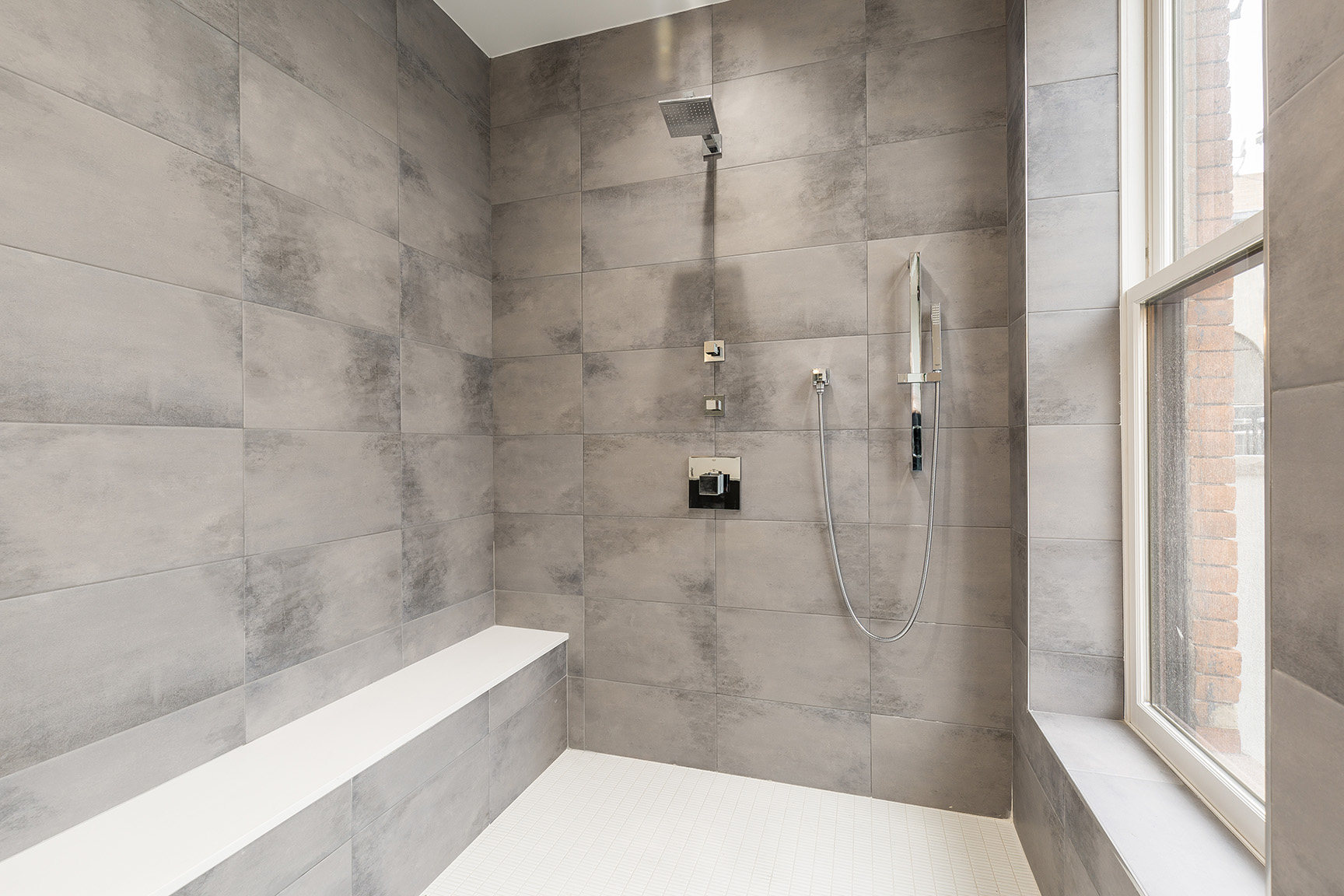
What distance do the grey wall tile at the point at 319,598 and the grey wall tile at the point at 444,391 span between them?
41 centimetres

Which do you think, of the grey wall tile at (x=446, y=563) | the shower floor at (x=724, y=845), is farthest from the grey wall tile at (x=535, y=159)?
the shower floor at (x=724, y=845)

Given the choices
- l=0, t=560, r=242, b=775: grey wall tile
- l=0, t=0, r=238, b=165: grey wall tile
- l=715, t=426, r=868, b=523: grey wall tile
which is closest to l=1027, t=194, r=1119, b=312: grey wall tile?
l=715, t=426, r=868, b=523: grey wall tile

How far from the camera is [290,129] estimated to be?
1.54m

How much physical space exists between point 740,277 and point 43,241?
169cm

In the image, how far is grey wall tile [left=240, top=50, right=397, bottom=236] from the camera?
145cm

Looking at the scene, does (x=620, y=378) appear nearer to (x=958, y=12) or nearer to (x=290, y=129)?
(x=290, y=129)

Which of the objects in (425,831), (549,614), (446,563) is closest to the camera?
(425,831)

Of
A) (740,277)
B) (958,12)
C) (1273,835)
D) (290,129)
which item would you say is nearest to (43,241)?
(290,129)

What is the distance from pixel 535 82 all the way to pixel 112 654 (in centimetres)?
222

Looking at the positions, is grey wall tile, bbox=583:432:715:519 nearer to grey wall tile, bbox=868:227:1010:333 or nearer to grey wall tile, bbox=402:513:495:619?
grey wall tile, bbox=402:513:495:619

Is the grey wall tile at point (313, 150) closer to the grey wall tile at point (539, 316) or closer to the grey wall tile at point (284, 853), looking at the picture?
the grey wall tile at point (539, 316)

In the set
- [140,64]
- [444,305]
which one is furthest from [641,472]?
[140,64]

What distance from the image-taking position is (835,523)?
1925mm

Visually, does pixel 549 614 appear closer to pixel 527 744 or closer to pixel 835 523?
pixel 527 744
